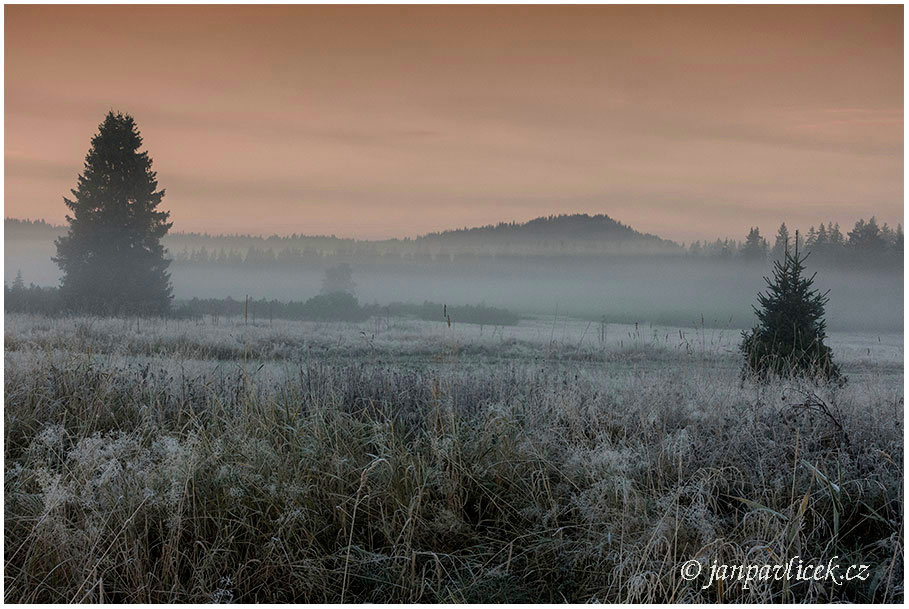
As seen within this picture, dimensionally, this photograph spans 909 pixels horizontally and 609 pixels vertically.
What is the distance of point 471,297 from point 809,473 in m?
17.8

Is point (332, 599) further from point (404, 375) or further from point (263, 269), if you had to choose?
point (263, 269)

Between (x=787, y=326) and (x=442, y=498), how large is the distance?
5.85m

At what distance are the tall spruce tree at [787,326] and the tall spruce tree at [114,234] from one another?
17244 millimetres

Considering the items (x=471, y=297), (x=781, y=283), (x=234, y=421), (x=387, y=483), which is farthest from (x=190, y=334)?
(x=471, y=297)

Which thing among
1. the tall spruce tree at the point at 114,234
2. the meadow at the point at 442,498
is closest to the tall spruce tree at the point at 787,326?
the meadow at the point at 442,498

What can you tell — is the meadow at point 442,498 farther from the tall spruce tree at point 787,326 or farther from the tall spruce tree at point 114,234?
the tall spruce tree at point 114,234

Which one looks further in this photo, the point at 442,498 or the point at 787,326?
the point at 787,326

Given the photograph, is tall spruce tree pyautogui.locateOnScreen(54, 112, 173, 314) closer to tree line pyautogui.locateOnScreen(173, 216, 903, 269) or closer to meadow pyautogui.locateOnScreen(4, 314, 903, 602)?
tree line pyautogui.locateOnScreen(173, 216, 903, 269)

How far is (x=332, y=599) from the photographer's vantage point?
3.25 metres

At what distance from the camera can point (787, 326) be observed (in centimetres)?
794

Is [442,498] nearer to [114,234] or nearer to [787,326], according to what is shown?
[787,326]

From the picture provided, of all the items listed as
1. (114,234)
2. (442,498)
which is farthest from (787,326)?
(114,234)

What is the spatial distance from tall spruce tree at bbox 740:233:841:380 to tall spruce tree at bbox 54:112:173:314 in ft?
56.6

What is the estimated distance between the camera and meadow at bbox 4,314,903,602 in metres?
3.23
